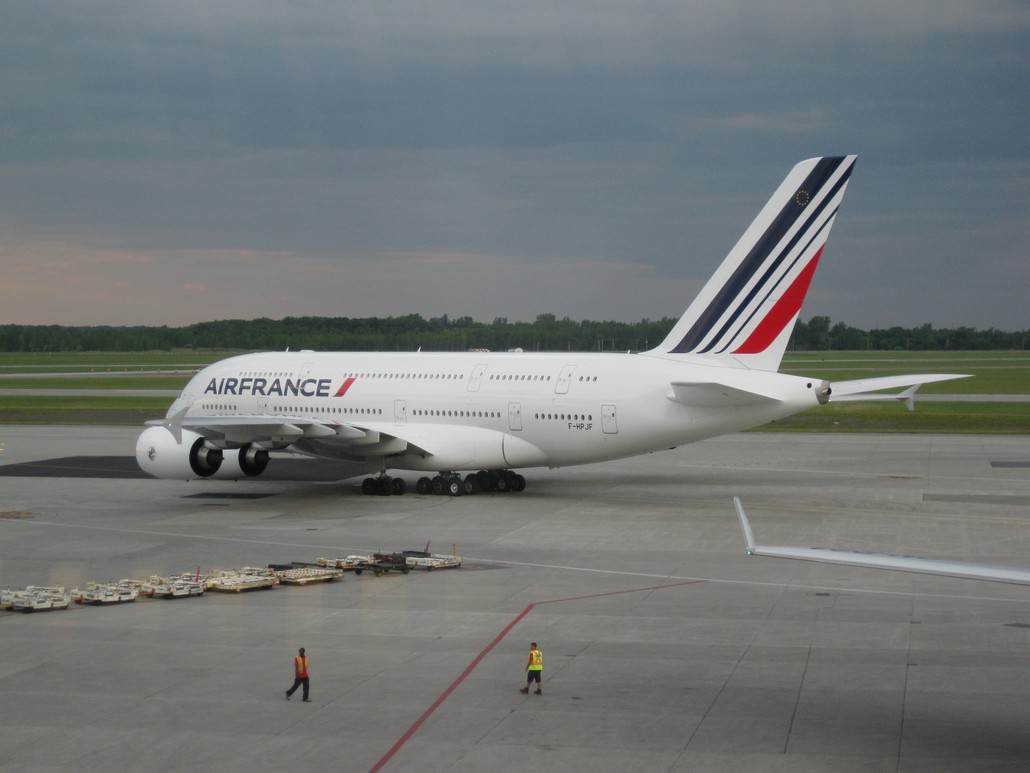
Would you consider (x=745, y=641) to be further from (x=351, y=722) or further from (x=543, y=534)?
(x=543, y=534)

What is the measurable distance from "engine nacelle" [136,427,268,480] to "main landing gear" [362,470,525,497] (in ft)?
13.1

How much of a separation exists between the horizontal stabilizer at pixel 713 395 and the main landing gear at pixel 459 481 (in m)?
7.62

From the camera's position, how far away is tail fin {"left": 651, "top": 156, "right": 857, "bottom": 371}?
116ft

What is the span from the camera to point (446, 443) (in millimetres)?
39250

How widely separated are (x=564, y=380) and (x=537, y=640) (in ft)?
57.5

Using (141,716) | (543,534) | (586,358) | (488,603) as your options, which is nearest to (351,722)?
(141,716)

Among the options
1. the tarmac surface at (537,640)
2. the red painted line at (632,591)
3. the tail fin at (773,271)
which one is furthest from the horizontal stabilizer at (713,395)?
the red painted line at (632,591)

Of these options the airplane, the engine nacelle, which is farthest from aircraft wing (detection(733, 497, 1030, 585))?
the engine nacelle

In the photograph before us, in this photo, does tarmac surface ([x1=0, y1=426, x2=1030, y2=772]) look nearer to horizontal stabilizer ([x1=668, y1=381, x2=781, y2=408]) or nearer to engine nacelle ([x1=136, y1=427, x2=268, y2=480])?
engine nacelle ([x1=136, y1=427, x2=268, y2=480])

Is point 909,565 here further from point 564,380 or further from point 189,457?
point 189,457

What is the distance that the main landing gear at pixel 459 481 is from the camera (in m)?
39.9

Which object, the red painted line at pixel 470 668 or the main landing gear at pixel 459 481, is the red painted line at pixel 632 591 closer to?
the red painted line at pixel 470 668

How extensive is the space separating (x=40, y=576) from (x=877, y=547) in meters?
19.8

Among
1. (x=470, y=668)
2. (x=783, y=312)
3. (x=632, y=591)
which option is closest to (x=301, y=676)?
(x=470, y=668)
